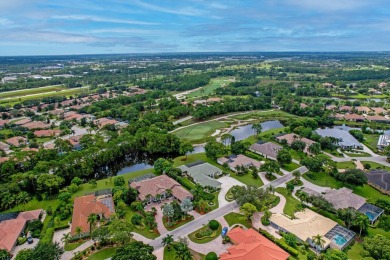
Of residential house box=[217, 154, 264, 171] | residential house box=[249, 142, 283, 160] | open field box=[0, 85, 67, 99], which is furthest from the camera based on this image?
open field box=[0, 85, 67, 99]

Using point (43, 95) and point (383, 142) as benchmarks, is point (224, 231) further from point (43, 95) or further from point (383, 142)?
point (43, 95)

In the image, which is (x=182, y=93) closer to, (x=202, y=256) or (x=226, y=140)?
(x=226, y=140)

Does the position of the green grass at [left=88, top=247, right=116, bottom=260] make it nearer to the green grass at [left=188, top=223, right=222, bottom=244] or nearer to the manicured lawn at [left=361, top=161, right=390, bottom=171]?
the green grass at [left=188, top=223, right=222, bottom=244]

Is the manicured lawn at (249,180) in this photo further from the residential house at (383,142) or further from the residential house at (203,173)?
the residential house at (383,142)

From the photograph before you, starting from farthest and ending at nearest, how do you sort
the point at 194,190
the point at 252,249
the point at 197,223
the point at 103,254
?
the point at 194,190 < the point at 197,223 < the point at 103,254 < the point at 252,249

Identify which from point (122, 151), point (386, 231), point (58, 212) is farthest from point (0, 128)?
point (386, 231)

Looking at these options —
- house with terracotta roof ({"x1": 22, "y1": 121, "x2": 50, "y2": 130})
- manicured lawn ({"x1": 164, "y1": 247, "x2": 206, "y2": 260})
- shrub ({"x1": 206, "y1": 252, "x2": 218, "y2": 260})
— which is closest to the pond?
manicured lawn ({"x1": 164, "y1": 247, "x2": 206, "y2": 260})

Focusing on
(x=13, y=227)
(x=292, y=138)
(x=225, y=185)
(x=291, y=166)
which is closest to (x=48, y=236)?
(x=13, y=227)
